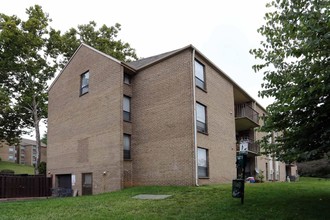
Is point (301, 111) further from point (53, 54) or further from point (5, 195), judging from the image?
point (53, 54)

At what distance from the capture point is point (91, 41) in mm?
35062

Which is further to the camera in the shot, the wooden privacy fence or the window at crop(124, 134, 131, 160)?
the wooden privacy fence

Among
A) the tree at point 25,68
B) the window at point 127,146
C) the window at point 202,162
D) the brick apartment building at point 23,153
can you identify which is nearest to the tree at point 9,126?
the tree at point 25,68

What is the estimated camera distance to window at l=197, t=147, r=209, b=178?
59.9ft

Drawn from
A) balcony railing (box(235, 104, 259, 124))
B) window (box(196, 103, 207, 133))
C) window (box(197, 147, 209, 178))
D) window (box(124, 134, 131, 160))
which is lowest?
window (box(197, 147, 209, 178))

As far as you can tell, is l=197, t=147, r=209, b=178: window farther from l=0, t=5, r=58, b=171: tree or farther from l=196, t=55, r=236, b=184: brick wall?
l=0, t=5, r=58, b=171: tree

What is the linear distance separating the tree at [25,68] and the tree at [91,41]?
109 cm

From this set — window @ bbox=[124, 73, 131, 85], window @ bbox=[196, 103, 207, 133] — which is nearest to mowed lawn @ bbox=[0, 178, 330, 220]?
window @ bbox=[196, 103, 207, 133]

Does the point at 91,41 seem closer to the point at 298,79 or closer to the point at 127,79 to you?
the point at 127,79

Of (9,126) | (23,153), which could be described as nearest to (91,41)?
(9,126)

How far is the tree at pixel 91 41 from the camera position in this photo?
33406 millimetres

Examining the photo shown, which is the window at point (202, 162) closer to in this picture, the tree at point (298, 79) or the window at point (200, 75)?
the window at point (200, 75)

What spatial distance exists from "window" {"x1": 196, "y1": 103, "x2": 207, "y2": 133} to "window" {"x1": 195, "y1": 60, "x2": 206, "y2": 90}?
1.25 meters

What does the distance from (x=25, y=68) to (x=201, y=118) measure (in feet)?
65.4
